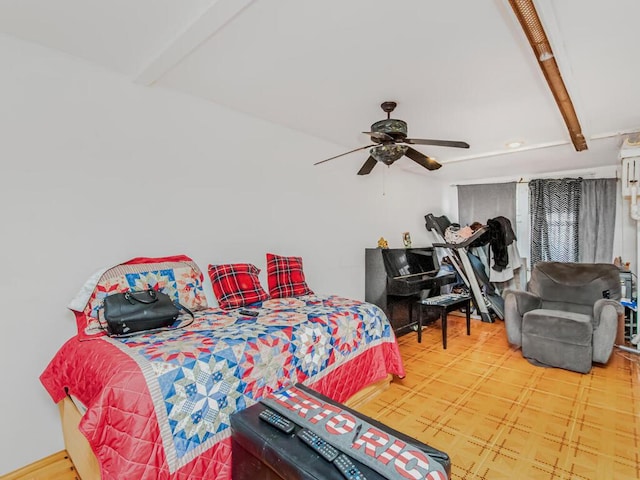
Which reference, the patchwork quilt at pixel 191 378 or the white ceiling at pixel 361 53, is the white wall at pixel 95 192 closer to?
the white ceiling at pixel 361 53

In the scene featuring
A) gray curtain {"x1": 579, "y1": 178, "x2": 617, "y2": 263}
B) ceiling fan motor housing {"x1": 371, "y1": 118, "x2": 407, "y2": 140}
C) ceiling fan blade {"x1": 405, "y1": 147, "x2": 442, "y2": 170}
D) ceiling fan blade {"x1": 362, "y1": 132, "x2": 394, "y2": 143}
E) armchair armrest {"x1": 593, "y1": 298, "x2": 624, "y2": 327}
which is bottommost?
armchair armrest {"x1": 593, "y1": 298, "x2": 624, "y2": 327}

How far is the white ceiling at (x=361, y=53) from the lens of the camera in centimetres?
162

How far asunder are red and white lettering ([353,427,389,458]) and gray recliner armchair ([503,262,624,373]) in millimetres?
2808

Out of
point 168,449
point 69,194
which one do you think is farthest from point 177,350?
point 69,194

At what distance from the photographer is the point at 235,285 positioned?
262cm

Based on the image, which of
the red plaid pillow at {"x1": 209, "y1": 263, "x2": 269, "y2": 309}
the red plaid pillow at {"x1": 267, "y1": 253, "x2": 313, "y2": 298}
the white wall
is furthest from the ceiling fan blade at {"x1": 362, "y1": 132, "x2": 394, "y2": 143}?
the red plaid pillow at {"x1": 209, "y1": 263, "x2": 269, "y2": 309}

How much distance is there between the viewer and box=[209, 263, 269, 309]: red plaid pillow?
2551 millimetres

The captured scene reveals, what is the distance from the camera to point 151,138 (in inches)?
94.8

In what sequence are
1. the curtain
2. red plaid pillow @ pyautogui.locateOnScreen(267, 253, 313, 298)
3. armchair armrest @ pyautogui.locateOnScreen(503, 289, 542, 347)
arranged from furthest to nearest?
the curtain → armchair armrest @ pyautogui.locateOnScreen(503, 289, 542, 347) → red plaid pillow @ pyautogui.locateOnScreen(267, 253, 313, 298)

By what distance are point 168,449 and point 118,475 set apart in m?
0.18

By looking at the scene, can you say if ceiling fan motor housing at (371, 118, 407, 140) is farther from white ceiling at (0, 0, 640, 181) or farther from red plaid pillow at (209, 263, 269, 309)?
red plaid pillow at (209, 263, 269, 309)

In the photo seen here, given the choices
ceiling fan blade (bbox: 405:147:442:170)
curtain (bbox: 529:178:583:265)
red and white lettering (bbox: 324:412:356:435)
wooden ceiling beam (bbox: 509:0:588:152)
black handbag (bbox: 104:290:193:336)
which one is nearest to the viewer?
red and white lettering (bbox: 324:412:356:435)

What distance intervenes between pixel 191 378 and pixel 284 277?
156cm

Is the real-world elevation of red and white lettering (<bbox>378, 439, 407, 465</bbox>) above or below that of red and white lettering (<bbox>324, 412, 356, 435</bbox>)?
below
